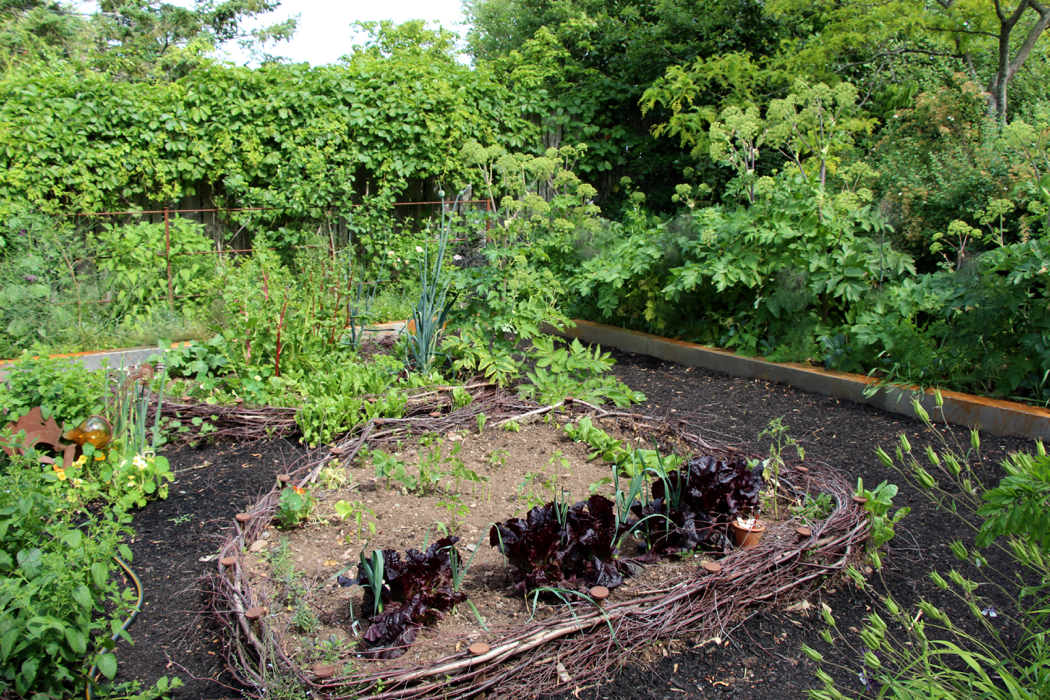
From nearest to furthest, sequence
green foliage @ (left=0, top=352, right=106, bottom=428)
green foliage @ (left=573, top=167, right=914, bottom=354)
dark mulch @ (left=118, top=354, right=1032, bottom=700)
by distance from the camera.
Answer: dark mulch @ (left=118, top=354, right=1032, bottom=700) → green foliage @ (left=0, top=352, right=106, bottom=428) → green foliage @ (left=573, top=167, right=914, bottom=354)

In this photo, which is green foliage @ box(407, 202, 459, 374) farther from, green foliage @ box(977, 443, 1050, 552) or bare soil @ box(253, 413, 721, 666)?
green foliage @ box(977, 443, 1050, 552)

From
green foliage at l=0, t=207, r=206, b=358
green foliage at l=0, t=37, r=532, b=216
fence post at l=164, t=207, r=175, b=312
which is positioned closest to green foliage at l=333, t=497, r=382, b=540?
green foliage at l=0, t=207, r=206, b=358

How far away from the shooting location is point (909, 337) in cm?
419

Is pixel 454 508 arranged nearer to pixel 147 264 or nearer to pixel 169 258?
pixel 169 258

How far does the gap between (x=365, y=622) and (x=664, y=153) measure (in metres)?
8.09

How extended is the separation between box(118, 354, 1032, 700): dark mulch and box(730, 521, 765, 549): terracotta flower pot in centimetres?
28

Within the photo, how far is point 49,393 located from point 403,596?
230 cm

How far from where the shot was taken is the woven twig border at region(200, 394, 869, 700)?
1807 millimetres

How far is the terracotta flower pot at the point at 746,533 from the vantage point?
246 centimetres

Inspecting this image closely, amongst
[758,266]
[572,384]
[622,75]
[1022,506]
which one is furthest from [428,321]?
[622,75]

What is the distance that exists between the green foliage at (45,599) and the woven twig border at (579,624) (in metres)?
0.38

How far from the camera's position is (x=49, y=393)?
3256 millimetres

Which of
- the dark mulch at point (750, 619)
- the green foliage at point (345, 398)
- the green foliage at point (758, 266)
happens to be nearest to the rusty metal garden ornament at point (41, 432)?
the dark mulch at point (750, 619)

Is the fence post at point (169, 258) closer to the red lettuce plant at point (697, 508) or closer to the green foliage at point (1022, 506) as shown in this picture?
the red lettuce plant at point (697, 508)
